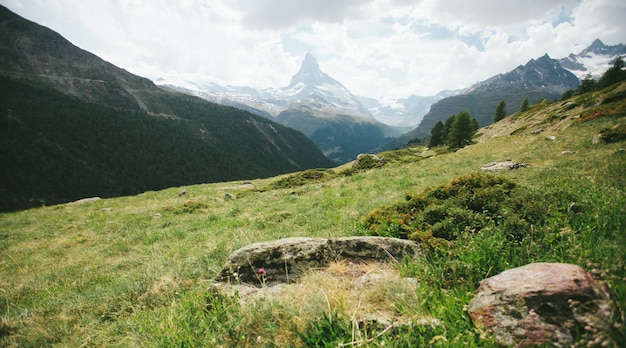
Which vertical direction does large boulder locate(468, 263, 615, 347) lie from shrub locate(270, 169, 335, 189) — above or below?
above

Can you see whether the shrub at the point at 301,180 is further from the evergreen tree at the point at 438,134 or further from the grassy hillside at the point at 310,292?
the evergreen tree at the point at 438,134

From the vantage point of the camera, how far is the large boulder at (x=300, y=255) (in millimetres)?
5418

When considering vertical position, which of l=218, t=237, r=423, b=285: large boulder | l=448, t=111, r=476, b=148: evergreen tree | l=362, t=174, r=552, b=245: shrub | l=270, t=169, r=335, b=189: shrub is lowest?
l=270, t=169, r=335, b=189: shrub

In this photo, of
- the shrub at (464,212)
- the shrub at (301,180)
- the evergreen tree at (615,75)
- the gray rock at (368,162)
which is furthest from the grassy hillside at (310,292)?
the evergreen tree at (615,75)

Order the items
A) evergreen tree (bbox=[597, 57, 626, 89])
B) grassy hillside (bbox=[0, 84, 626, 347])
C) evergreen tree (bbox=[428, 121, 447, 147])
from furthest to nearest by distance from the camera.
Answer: evergreen tree (bbox=[428, 121, 447, 147]) → evergreen tree (bbox=[597, 57, 626, 89]) → grassy hillside (bbox=[0, 84, 626, 347])

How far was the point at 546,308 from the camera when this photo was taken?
113 inches

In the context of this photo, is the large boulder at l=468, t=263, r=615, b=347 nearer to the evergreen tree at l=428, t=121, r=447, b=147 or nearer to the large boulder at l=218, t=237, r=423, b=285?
the large boulder at l=218, t=237, r=423, b=285

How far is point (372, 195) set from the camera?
1477cm

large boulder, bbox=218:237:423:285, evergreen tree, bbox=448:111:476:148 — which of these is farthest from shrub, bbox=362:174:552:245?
evergreen tree, bbox=448:111:476:148

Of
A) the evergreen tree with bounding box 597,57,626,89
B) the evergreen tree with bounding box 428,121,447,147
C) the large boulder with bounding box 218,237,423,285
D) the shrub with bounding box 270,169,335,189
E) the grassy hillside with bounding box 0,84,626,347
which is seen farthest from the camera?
the evergreen tree with bounding box 428,121,447,147

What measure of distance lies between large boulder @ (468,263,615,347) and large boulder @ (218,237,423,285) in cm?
214

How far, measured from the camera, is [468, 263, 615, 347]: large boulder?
101 inches

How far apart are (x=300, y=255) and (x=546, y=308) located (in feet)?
12.8

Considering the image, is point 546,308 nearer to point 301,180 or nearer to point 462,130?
point 301,180
